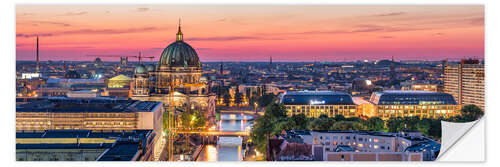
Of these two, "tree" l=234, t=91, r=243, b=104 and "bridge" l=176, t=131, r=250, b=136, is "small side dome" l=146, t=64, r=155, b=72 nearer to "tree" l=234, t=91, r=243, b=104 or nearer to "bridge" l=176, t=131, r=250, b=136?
"bridge" l=176, t=131, r=250, b=136

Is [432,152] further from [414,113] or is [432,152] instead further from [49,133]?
[414,113]

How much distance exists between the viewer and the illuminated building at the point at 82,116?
2905cm

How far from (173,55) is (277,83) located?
Result: 1082 inches

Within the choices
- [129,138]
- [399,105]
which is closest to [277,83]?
[399,105]

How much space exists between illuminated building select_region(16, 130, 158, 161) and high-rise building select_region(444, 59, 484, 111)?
19668 millimetres

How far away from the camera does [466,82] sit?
41.8 m

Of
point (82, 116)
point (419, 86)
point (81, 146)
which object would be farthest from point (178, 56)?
point (81, 146)

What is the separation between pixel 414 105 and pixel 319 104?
6764 mm

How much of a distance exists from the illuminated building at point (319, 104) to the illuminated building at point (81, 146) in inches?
683

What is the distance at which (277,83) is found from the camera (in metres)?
74.9

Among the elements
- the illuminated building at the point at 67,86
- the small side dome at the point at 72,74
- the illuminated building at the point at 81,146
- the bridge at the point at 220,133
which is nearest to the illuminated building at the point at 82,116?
the illuminated building at the point at 81,146

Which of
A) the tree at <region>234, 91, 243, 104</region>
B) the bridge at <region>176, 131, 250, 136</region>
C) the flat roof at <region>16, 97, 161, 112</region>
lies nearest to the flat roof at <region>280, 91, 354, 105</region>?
the bridge at <region>176, 131, 250, 136</region>

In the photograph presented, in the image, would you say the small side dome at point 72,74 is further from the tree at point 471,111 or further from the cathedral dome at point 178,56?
the tree at point 471,111

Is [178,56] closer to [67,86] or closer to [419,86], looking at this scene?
[67,86]
